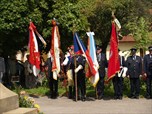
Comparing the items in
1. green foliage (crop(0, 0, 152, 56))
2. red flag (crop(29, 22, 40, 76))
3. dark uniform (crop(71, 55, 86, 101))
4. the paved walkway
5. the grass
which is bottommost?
the paved walkway

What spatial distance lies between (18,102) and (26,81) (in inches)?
350

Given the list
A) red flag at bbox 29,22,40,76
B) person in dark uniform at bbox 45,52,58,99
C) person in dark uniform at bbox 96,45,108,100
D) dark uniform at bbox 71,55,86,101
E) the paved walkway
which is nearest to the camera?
the paved walkway

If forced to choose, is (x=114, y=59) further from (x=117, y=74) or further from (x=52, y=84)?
(x=52, y=84)

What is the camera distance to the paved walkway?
11.4 m

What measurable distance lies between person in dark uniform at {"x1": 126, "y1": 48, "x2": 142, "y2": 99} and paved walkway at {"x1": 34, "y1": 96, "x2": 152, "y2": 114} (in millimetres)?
363

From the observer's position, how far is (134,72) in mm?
13812

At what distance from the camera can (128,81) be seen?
15219mm

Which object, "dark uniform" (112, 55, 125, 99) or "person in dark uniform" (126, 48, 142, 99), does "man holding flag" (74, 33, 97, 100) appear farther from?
"person in dark uniform" (126, 48, 142, 99)

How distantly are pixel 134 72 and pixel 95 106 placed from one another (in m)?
2.21

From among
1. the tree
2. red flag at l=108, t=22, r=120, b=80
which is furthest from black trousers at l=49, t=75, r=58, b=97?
the tree

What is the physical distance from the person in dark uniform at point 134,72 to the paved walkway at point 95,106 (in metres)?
0.36

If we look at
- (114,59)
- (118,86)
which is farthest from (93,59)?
(118,86)

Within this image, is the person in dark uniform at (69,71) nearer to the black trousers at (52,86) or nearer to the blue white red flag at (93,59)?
the black trousers at (52,86)

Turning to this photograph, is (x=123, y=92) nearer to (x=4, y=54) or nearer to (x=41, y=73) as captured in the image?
(x=41, y=73)
